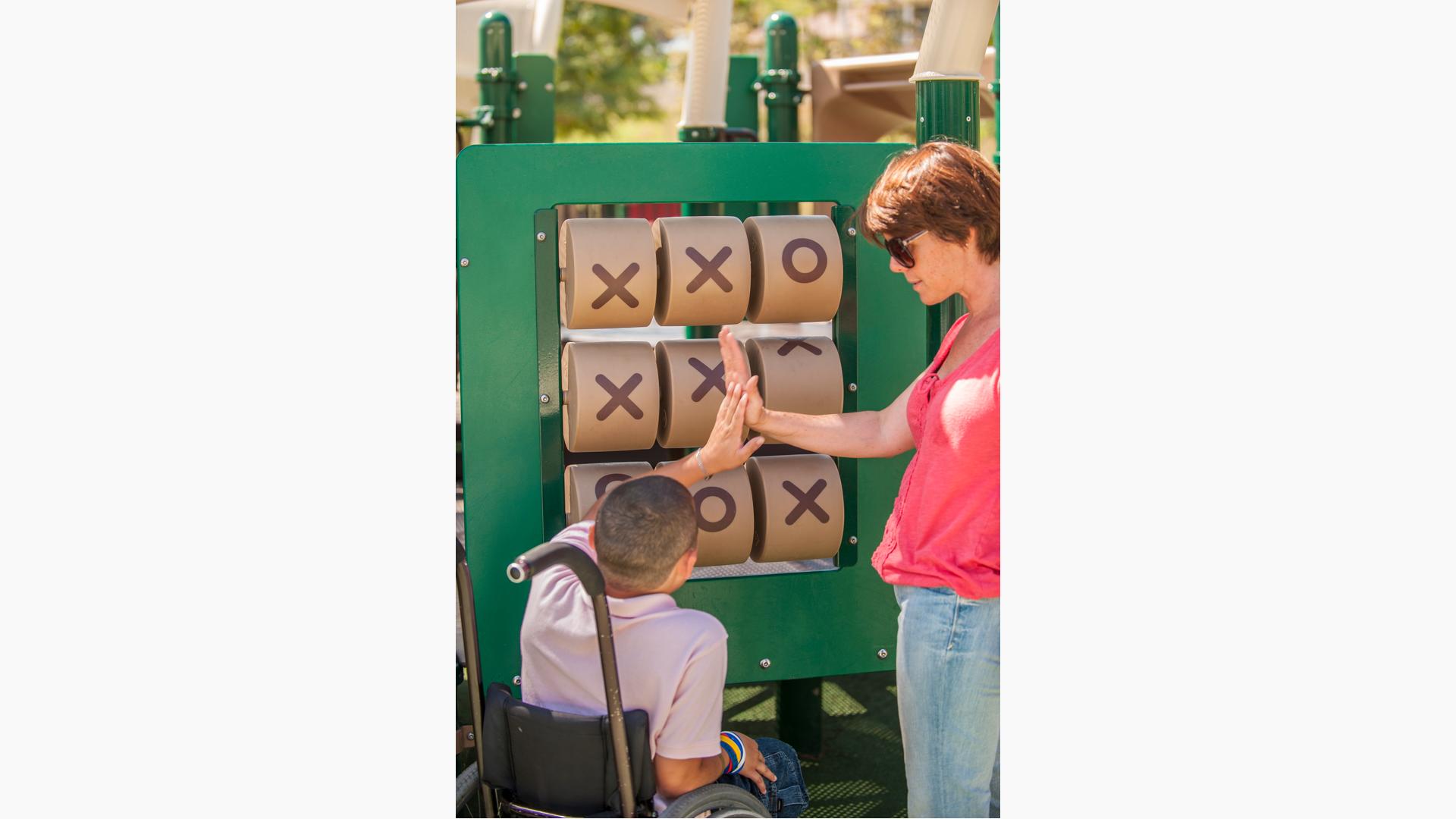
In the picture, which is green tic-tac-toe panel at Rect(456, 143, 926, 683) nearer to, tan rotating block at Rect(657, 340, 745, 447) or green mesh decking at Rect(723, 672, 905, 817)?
tan rotating block at Rect(657, 340, 745, 447)

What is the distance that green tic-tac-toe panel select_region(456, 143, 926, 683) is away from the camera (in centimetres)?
259

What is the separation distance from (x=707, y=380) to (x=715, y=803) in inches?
34.3

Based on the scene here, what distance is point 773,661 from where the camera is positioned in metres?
2.84

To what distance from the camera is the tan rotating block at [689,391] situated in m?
2.61

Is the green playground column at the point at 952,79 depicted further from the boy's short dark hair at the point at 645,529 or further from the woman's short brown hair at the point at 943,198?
the boy's short dark hair at the point at 645,529

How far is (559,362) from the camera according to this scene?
2643 millimetres

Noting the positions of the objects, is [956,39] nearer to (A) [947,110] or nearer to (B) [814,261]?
(A) [947,110]

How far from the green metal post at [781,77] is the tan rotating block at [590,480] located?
10.7ft

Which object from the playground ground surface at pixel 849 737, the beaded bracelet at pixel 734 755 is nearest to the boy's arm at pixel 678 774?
the beaded bracelet at pixel 734 755

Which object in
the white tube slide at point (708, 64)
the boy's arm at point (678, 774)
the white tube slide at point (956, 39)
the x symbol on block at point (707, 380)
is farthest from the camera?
the white tube slide at point (708, 64)

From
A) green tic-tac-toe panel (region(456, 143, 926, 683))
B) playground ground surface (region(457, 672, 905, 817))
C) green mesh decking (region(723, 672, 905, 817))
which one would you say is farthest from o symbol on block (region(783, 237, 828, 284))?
green mesh decking (region(723, 672, 905, 817))

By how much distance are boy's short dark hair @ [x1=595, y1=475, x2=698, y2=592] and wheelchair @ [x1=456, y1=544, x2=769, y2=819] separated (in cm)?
8

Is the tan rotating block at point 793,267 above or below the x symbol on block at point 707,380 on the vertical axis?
above

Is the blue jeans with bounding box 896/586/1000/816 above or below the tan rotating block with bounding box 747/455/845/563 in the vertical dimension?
below
